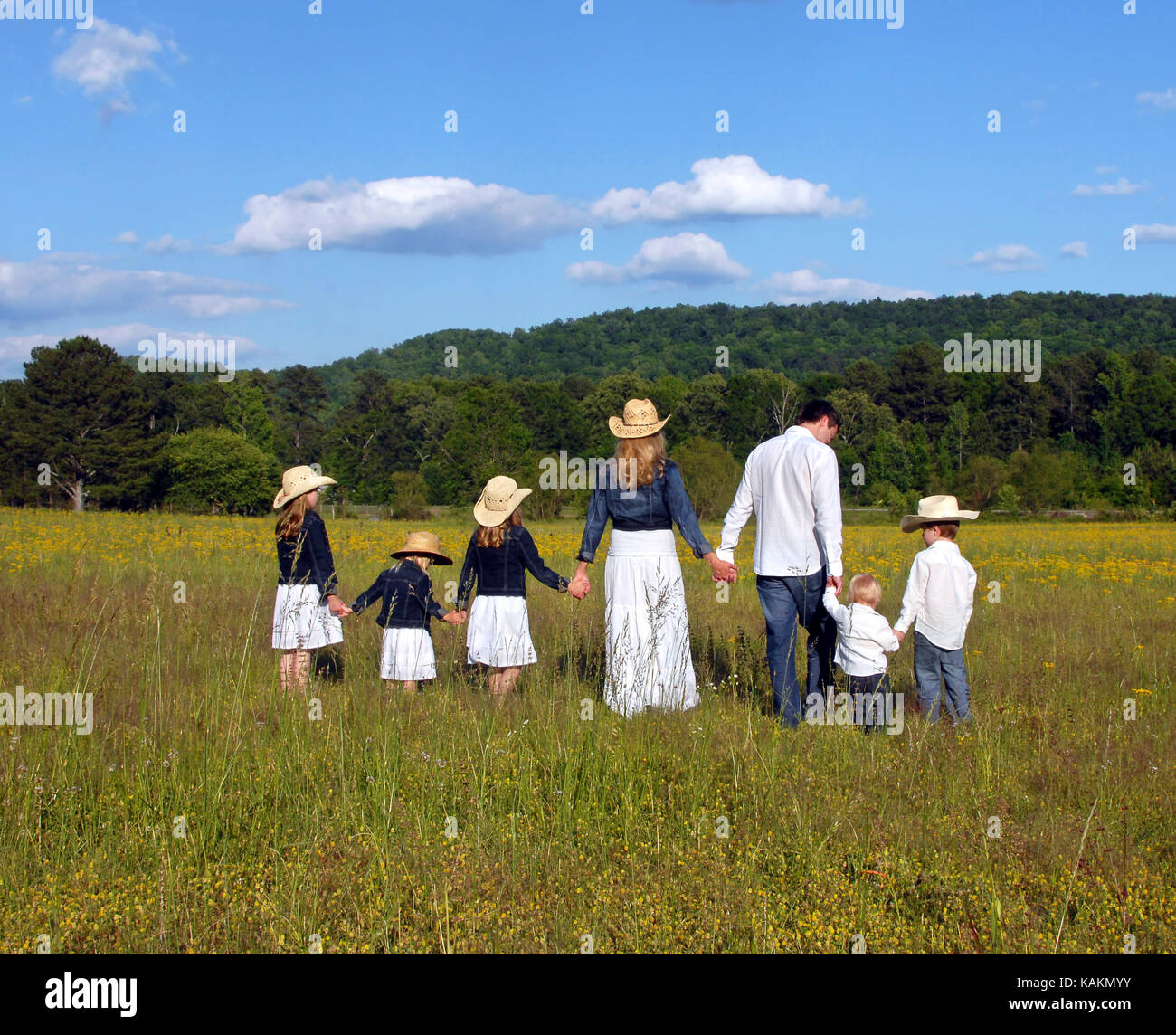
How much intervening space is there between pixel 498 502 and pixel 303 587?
1.52 meters

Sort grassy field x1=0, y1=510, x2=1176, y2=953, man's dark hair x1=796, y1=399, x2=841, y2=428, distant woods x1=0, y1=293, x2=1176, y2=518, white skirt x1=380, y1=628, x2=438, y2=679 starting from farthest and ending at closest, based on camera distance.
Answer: distant woods x1=0, y1=293, x2=1176, y2=518 → white skirt x1=380, y1=628, x2=438, y2=679 → man's dark hair x1=796, y1=399, x2=841, y2=428 → grassy field x1=0, y1=510, x2=1176, y2=953

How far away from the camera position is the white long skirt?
19.6 feet

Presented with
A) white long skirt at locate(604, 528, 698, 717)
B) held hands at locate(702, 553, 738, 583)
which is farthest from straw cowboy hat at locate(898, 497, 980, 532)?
white long skirt at locate(604, 528, 698, 717)

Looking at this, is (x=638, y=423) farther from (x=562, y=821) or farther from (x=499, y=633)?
(x=562, y=821)

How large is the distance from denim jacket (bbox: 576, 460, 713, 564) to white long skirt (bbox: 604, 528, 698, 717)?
3.3 inches

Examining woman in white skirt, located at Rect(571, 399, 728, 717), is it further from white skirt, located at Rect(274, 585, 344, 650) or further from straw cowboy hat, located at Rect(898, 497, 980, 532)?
white skirt, located at Rect(274, 585, 344, 650)

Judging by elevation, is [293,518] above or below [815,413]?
below

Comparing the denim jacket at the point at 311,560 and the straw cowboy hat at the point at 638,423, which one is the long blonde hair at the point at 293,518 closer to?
the denim jacket at the point at 311,560

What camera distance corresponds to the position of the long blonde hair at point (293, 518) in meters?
6.79

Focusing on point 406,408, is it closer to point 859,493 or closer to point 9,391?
point 9,391

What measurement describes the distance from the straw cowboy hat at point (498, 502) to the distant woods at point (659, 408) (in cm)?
2567

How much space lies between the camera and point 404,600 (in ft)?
22.0

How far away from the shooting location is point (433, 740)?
5.04 m

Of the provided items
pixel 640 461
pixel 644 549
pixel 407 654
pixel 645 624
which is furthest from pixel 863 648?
pixel 407 654
